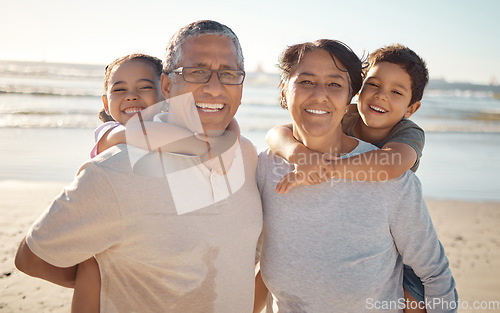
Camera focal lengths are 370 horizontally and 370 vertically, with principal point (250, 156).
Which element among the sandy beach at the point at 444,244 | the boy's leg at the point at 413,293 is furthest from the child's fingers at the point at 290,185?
the sandy beach at the point at 444,244

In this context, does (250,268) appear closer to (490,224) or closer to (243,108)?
(490,224)

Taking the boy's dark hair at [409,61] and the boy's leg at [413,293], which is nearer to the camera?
the boy's leg at [413,293]

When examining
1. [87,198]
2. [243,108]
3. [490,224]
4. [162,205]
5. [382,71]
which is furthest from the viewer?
[243,108]

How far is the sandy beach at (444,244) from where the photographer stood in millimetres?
4043

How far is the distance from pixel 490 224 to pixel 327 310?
18.4 feet

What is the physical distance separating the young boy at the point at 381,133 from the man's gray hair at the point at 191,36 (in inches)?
27.2

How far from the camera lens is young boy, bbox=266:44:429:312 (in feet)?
7.13

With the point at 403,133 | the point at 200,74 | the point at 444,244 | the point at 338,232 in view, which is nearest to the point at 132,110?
the point at 200,74

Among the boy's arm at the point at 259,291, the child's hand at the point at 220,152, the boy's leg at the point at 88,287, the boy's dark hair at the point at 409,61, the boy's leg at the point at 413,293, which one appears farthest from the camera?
the boy's dark hair at the point at 409,61

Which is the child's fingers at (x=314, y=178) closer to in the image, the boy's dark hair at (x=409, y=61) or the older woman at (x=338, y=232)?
the older woman at (x=338, y=232)

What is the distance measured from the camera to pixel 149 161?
1.90 metres

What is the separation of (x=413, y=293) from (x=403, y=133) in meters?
1.21

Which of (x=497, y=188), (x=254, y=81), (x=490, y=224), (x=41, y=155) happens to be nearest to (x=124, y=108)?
(x=490, y=224)

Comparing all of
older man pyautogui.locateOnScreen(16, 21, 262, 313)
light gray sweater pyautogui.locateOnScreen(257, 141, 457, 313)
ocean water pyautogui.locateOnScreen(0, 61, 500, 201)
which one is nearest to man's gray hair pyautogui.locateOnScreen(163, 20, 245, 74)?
older man pyautogui.locateOnScreen(16, 21, 262, 313)
